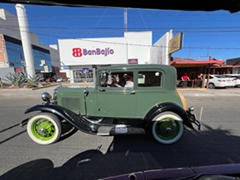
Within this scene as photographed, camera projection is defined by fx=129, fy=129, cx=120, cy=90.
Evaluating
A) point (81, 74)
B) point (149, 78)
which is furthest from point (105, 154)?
point (81, 74)

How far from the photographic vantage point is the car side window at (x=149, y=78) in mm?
3119

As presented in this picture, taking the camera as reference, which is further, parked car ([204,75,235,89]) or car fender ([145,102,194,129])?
parked car ([204,75,235,89])

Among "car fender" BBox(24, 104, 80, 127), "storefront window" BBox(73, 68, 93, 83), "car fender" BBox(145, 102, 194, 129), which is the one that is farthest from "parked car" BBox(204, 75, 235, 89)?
"storefront window" BBox(73, 68, 93, 83)

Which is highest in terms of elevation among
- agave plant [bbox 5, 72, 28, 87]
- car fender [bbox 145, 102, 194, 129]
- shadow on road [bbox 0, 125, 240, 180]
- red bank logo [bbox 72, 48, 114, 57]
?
red bank logo [bbox 72, 48, 114, 57]

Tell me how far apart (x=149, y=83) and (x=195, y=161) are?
1784mm

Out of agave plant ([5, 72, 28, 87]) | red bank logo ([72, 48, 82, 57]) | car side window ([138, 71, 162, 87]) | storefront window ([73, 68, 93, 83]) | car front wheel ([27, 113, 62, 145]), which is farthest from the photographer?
storefront window ([73, 68, 93, 83])

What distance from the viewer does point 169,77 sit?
3.08 meters

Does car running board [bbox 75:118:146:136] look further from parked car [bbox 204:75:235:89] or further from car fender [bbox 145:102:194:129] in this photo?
parked car [bbox 204:75:235:89]

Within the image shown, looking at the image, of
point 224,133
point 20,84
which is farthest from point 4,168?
point 20,84

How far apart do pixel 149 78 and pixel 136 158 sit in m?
1.78

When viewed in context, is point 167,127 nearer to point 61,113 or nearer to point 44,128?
point 61,113

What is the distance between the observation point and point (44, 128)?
9.77 feet

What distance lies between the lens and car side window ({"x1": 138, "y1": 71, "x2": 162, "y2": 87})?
123 inches

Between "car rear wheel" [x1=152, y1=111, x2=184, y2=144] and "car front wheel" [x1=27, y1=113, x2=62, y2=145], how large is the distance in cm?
222
